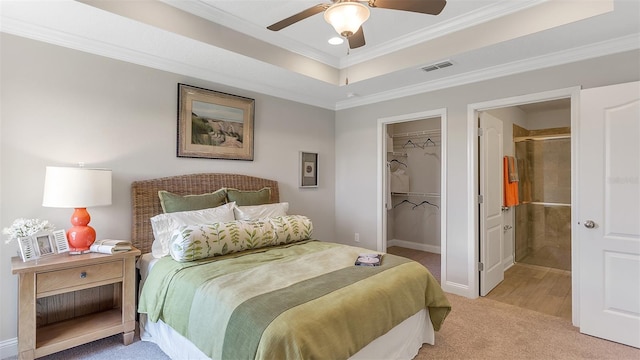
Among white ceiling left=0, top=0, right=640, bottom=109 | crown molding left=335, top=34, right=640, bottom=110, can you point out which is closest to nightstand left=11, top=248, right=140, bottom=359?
white ceiling left=0, top=0, right=640, bottom=109

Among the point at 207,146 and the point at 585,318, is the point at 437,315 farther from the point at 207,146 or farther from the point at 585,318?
the point at 207,146

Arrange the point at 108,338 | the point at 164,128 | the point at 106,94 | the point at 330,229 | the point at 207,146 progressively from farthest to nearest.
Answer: the point at 330,229 → the point at 207,146 → the point at 164,128 → the point at 106,94 → the point at 108,338

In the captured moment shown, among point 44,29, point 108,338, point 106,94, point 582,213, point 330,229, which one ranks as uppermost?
point 44,29

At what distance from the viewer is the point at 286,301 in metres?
1.64

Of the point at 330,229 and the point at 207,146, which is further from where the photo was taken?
the point at 330,229

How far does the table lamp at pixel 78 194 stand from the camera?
218 centimetres

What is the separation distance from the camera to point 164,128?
3.04 meters

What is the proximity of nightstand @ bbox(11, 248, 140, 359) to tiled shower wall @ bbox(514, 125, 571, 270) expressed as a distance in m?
5.09

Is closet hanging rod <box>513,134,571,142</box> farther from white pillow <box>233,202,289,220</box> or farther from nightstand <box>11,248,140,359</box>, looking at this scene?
nightstand <box>11,248,140,359</box>

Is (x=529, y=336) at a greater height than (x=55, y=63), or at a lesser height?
lesser

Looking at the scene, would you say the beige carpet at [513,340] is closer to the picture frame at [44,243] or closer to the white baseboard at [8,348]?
the picture frame at [44,243]

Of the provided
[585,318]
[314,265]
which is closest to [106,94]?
[314,265]

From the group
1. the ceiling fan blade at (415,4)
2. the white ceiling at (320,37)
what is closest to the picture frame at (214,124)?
the white ceiling at (320,37)

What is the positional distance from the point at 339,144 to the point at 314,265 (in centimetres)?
267
